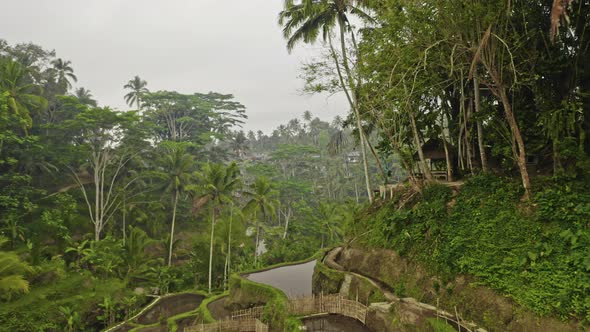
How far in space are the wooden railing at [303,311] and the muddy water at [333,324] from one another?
233mm

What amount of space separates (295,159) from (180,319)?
41391 millimetres

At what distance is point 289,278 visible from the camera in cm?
1933

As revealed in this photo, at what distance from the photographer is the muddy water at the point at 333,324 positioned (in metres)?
12.3

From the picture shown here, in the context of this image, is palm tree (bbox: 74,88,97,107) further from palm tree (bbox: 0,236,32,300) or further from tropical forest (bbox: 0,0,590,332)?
palm tree (bbox: 0,236,32,300)

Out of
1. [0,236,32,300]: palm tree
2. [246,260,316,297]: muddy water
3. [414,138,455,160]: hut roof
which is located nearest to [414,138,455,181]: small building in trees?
[414,138,455,160]: hut roof

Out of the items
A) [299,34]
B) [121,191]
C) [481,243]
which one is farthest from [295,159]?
[481,243]

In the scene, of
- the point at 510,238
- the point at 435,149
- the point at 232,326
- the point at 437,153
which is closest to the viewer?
the point at 510,238

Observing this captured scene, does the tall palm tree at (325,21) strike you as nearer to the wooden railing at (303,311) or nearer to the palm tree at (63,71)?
the wooden railing at (303,311)

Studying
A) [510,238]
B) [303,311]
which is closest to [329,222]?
[303,311]

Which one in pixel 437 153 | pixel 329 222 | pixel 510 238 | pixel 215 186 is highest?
pixel 437 153

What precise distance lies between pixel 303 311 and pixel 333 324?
1.46 meters

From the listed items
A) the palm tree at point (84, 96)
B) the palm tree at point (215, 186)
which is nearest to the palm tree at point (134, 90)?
the palm tree at point (84, 96)

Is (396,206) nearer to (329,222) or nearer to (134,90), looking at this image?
(329,222)

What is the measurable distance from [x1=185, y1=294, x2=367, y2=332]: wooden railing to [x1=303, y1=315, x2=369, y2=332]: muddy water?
0.76 ft
